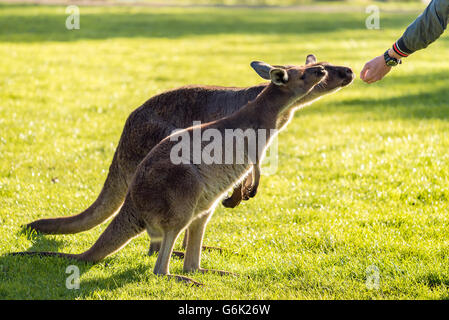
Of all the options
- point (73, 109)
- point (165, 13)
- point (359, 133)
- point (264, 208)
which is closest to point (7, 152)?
point (73, 109)

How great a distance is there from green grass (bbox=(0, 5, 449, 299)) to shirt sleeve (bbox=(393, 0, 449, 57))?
1541mm

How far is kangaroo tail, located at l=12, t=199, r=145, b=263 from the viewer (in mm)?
4285

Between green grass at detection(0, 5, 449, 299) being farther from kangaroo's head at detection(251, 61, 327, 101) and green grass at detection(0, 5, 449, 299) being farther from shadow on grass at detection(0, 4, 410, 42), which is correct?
shadow on grass at detection(0, 4, 410, 42)

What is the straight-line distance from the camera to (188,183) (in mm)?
4145

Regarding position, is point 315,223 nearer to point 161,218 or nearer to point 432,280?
point 432,280

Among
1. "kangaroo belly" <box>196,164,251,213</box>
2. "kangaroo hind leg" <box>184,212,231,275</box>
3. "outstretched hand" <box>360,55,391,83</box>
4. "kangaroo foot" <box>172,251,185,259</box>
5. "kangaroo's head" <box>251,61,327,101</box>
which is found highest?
"outstretched hand" <box>360,55,391,83</box>

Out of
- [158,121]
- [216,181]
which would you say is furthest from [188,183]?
[158,121]

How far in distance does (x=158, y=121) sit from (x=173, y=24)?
70.4ft

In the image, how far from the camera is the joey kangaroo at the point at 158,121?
16.4 ft

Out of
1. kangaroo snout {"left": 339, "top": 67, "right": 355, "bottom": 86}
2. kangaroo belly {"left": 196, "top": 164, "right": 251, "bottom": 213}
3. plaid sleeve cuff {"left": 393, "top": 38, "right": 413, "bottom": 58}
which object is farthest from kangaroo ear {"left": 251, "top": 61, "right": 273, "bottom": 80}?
plaid sleeve cuff {"left": 393, "top": 38, "right": 413, "bottom": 58}

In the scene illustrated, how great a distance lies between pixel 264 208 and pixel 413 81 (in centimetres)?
912

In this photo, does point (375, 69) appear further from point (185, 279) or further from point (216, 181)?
point (185, 279)

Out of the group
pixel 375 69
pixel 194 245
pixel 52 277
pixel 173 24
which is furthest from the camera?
pixel 173 24

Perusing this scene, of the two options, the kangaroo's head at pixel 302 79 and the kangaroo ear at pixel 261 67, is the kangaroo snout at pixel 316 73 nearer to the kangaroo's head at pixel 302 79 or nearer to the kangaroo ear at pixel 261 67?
the kangaroo's head at pixel 302 79
